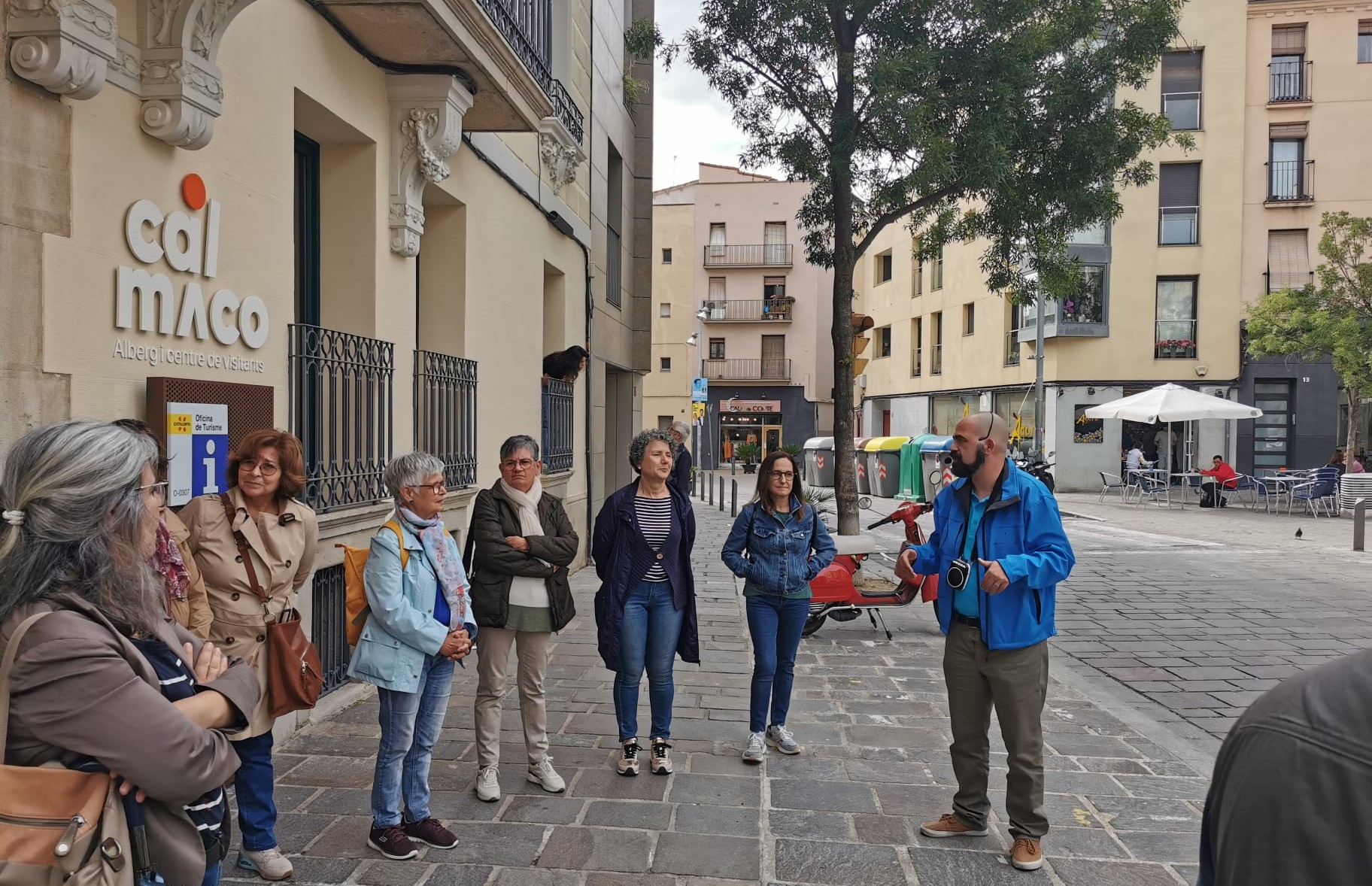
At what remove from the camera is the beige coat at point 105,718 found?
5.66 feet

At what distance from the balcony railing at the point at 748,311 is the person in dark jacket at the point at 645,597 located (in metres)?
48.2

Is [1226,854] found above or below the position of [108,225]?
below

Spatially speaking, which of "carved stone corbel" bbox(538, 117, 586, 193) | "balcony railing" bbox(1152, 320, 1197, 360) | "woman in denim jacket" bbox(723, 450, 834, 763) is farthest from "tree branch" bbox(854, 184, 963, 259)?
"balcony railing" bbox(1152, 320, 1197, 360)

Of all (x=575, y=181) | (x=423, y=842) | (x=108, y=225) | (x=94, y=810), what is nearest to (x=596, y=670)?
(x=423, y=842)

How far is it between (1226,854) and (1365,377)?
26.3 m

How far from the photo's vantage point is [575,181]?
41.8ft

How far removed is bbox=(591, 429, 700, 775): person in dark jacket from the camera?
16.2 ft

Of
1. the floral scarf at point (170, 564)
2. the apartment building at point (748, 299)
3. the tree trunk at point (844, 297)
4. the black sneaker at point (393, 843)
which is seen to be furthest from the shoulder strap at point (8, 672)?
the apartment building at point (748, 299)

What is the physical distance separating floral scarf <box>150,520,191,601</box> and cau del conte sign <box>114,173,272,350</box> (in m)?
1.37

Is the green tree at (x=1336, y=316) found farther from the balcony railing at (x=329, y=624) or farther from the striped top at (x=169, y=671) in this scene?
the striped top at (x=169, y=671)

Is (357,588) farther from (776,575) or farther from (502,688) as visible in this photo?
(776,575)

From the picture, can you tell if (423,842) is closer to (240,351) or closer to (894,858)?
(894,858)

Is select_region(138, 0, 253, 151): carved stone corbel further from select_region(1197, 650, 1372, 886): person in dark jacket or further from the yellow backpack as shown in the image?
select_region(1197, 650, 1372, 886): person in dark jacket

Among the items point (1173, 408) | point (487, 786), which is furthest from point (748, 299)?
point (487, 786)
